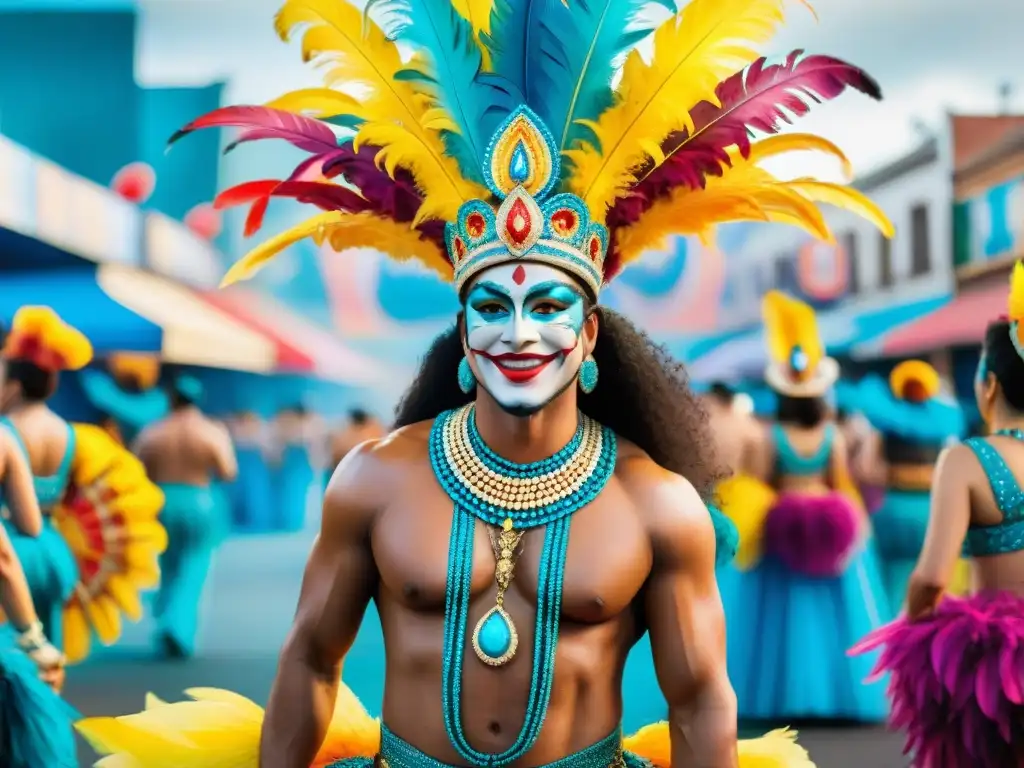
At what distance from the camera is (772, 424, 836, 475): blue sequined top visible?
6.43m

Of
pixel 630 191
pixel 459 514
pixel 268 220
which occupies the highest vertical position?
pixel 268 220

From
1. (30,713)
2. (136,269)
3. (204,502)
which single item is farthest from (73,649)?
(136,269)

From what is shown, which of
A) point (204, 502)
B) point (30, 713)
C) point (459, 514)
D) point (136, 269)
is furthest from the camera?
point (136, 269)

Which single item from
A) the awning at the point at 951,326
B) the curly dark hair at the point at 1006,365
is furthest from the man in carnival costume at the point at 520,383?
the awning at the point at 951,326

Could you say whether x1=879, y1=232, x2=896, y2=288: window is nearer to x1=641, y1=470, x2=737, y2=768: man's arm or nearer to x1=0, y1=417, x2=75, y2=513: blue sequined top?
x1=0, y1=417, x2=75, y2=513: blue sequined top

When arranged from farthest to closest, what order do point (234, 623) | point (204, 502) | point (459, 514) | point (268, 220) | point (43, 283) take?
point (268, 220)
point (43, 283)
point (234, 623)
point (204, 502)
point (459, 514)

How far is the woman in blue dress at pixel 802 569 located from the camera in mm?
6270

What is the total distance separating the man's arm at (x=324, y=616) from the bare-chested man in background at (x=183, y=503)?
5.57 metres

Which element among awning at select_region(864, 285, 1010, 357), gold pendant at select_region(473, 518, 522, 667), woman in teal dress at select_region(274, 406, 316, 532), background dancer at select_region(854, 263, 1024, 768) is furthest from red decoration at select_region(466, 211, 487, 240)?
woman in teal dress at select_region(274, 406, 316, 532)

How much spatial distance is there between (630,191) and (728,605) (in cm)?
469

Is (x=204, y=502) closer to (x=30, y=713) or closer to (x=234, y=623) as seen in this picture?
(x=234, y=623)

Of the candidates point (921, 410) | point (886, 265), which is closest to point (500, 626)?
point (921, 410)

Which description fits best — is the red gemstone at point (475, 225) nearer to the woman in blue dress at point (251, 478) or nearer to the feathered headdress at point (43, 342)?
the feathered headdress at point (43, 342)

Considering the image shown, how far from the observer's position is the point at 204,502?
8.04 m
